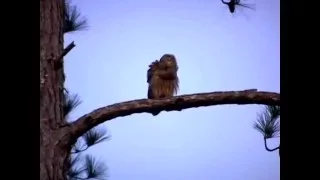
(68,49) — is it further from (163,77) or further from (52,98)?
(163,77)

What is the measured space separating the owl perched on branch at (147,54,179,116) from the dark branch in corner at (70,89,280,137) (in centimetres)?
29

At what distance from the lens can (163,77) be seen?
1835 mm

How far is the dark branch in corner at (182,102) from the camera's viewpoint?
129cm

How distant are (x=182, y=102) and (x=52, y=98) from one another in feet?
1.19

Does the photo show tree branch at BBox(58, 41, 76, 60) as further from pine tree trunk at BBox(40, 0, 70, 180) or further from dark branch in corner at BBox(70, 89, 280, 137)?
dark branch in corner at BBox(70, 89, 280, 137)

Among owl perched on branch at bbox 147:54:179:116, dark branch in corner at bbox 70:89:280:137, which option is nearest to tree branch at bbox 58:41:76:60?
dark branch in corner at bbox 70:89:280:137

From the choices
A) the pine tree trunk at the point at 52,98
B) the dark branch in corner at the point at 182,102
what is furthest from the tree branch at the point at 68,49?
the dark branch in corner at the point at 182,102

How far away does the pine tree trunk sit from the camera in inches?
50.1

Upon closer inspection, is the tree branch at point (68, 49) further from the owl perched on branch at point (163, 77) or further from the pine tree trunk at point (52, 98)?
the owl perched on branch at point (163, 77)

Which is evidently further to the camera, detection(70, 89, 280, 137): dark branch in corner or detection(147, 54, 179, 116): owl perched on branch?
detection(147, 54, 179, 116): owl perched on branch

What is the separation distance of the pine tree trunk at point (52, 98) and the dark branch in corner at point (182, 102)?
0.05m
